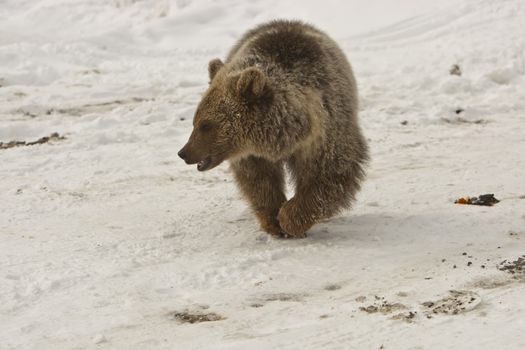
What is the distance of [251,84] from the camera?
562 centimetres

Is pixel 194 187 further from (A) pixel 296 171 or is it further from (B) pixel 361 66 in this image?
(B) pixel 361 66

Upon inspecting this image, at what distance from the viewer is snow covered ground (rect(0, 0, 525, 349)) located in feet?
14.6

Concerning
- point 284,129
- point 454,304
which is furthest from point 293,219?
point 454,304

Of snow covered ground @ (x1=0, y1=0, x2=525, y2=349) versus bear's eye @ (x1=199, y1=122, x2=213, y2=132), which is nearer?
snow covered ground @ (x1=0, y1=0, x2=525, y2=349)

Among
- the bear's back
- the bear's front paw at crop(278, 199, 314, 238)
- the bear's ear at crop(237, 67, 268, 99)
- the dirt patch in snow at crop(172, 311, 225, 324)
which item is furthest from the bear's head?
the dirt patch in snow at crop(172, 311, 225, 324)

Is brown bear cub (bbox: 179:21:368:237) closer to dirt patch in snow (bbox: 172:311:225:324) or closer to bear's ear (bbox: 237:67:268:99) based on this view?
bear's ear (bbox: 237:67:268:99)

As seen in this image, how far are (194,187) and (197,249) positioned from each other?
1864mm

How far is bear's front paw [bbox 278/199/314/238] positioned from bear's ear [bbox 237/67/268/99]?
0.94 metres

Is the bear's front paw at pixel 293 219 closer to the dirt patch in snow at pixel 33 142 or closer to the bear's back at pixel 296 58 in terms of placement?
the bear's back at pixel 296 58

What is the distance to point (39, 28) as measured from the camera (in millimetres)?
15562

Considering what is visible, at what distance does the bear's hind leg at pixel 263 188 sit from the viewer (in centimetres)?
629

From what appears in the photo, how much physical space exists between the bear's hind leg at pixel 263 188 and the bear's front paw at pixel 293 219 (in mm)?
223

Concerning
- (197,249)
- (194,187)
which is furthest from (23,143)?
(197,249)

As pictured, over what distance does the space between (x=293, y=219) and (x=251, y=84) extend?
113cm
